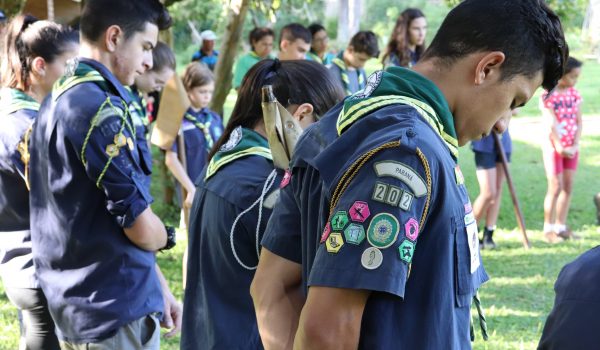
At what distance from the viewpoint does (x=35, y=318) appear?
336cm

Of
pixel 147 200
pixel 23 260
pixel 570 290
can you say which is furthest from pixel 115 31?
pixel 570 290

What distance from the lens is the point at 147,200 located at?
2.77 meters

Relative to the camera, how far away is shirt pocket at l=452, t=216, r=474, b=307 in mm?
1634

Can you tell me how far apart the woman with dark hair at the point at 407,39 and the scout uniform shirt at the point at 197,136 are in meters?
2.11

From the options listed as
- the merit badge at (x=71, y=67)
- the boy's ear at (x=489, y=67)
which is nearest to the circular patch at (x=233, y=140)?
the merit badge at (x=71, y=67)

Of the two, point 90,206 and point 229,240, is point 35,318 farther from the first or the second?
point 229,240

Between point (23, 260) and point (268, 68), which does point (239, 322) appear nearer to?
point (268, 68)

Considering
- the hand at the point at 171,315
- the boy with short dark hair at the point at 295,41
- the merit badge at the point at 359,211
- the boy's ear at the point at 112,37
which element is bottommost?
the hand at the point at 171,315

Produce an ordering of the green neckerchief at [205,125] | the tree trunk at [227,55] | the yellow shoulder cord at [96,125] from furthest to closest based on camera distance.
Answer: the tree trunk at [227,55] → the green neckerchief at [205,125] → the yellow shoulder cord at [96,125]

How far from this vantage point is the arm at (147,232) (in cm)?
276

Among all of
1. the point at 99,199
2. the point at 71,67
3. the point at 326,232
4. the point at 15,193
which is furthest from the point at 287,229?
the point at 15,193

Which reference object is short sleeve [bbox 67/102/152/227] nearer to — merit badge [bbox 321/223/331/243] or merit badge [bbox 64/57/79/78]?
merit badge [bbox 64/57/79/78]

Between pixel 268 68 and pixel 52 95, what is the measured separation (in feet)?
2.58

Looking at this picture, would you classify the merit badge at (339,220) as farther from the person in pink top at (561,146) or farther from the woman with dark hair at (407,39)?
the person in pink top at (561,146)
